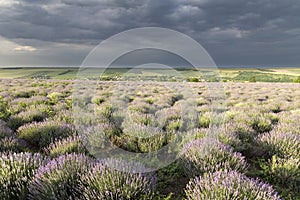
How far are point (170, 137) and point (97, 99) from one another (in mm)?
8515

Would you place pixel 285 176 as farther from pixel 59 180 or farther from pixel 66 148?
pixel 66 148

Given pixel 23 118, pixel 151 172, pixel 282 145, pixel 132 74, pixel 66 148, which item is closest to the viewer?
pixel 151 172

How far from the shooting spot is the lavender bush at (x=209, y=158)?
3.96 m

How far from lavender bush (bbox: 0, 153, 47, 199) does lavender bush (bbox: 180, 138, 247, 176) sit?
2385 mm

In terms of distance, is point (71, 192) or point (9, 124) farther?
point (9, 124)

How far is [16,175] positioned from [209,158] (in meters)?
2.90

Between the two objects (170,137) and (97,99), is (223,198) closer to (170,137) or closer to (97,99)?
(170,137)

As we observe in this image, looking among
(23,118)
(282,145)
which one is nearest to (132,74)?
(23,118)

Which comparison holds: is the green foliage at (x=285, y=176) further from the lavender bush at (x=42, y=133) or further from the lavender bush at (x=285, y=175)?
the lavender bush at (x=42, y=133)

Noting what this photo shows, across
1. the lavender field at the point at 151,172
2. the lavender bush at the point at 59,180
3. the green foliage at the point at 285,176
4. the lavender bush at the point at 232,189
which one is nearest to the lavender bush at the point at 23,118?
the lavender field at the point at 151,172

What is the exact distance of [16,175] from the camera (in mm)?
3303

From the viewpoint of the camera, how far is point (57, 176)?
3236mm

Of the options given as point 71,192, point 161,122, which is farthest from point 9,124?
point 71,192

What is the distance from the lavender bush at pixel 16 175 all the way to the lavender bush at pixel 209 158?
2.39 meters
